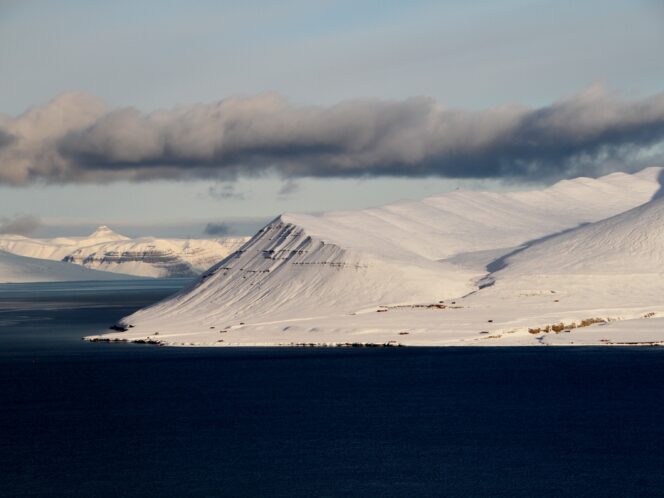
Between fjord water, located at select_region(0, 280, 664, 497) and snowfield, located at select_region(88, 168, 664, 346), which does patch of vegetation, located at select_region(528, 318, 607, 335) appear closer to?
snowfield, located at select_region(88, 168, 664, 346)

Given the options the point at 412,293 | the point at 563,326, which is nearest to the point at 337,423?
the point at 563,326

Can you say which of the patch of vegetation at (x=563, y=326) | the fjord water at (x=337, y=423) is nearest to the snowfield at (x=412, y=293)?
the patch of vegetation at (x=563, y=326)

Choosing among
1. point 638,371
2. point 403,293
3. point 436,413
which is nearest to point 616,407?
point 436,413

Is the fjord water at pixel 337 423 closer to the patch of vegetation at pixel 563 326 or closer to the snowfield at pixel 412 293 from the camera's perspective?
the patch of vegetation at pixel 563 326

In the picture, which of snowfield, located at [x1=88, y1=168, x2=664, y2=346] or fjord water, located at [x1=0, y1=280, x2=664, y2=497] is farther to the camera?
snowfield, located at [x1=88, y1=168, x2=664, y2=346]

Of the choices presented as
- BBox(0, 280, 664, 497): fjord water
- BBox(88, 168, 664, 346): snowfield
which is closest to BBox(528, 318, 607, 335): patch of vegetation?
BBox(88, 168, 664, 346): snowfield

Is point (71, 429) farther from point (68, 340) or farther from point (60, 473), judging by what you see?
point (68, 340)
